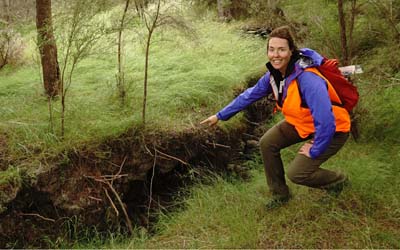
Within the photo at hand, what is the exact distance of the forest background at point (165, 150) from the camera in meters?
4.17

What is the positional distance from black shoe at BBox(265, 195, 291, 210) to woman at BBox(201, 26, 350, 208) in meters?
0.26

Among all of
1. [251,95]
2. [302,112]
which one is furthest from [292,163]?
[251,95]

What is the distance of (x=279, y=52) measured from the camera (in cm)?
362

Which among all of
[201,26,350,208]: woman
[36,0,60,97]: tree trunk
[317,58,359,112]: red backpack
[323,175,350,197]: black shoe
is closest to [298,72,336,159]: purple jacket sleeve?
[201,26,350,208]: woman

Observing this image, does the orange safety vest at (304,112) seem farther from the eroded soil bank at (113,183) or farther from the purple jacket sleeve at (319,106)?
the eroded soil bank at (113,183)

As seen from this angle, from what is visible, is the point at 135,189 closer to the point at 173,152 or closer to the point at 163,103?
the point at 173,152

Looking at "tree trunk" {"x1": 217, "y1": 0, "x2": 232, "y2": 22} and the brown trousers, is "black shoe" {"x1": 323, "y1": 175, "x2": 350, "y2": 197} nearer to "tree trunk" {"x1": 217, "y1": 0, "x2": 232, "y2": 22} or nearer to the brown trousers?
the brown trousers

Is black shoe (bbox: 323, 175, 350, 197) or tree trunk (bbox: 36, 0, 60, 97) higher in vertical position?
tree trunk (bbox: 36, 0, 60, 97)

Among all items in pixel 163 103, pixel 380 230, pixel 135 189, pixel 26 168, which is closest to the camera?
pixel 380 230

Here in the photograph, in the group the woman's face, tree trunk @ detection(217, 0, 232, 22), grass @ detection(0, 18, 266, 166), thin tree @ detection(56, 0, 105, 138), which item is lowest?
Result: grass @ detection(0, 18, 266, 166)

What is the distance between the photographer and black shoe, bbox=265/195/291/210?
4.31 m

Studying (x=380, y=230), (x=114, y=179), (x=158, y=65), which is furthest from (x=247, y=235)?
(x=158, y=65)

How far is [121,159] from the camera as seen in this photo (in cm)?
556

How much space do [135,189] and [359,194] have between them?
2.92 metres
